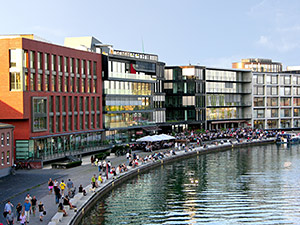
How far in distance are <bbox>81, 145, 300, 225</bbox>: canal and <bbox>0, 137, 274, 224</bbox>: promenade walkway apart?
12.8 feet

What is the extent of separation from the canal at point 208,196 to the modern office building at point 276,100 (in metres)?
69.7

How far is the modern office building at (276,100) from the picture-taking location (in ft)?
476

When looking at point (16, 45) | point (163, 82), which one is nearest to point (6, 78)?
point (16, 45)

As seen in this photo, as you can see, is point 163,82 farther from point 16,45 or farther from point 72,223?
point 72,223

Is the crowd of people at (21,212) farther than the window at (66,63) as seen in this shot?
No

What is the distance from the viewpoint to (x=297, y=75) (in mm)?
152375

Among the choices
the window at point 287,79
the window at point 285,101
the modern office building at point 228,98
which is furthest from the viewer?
the window at point 287,79

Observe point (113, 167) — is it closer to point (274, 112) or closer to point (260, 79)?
point (260, 79)

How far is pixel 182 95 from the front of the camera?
124812 mm

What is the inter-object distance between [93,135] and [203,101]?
170 feet

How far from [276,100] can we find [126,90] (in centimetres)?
6875

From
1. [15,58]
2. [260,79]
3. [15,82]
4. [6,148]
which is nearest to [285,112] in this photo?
[260,79]

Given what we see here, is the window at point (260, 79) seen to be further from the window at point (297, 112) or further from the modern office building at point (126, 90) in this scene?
the modern office building at point (126, 90)

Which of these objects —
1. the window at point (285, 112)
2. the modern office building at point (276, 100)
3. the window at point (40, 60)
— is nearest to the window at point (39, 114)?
the window at point (40, 60)
